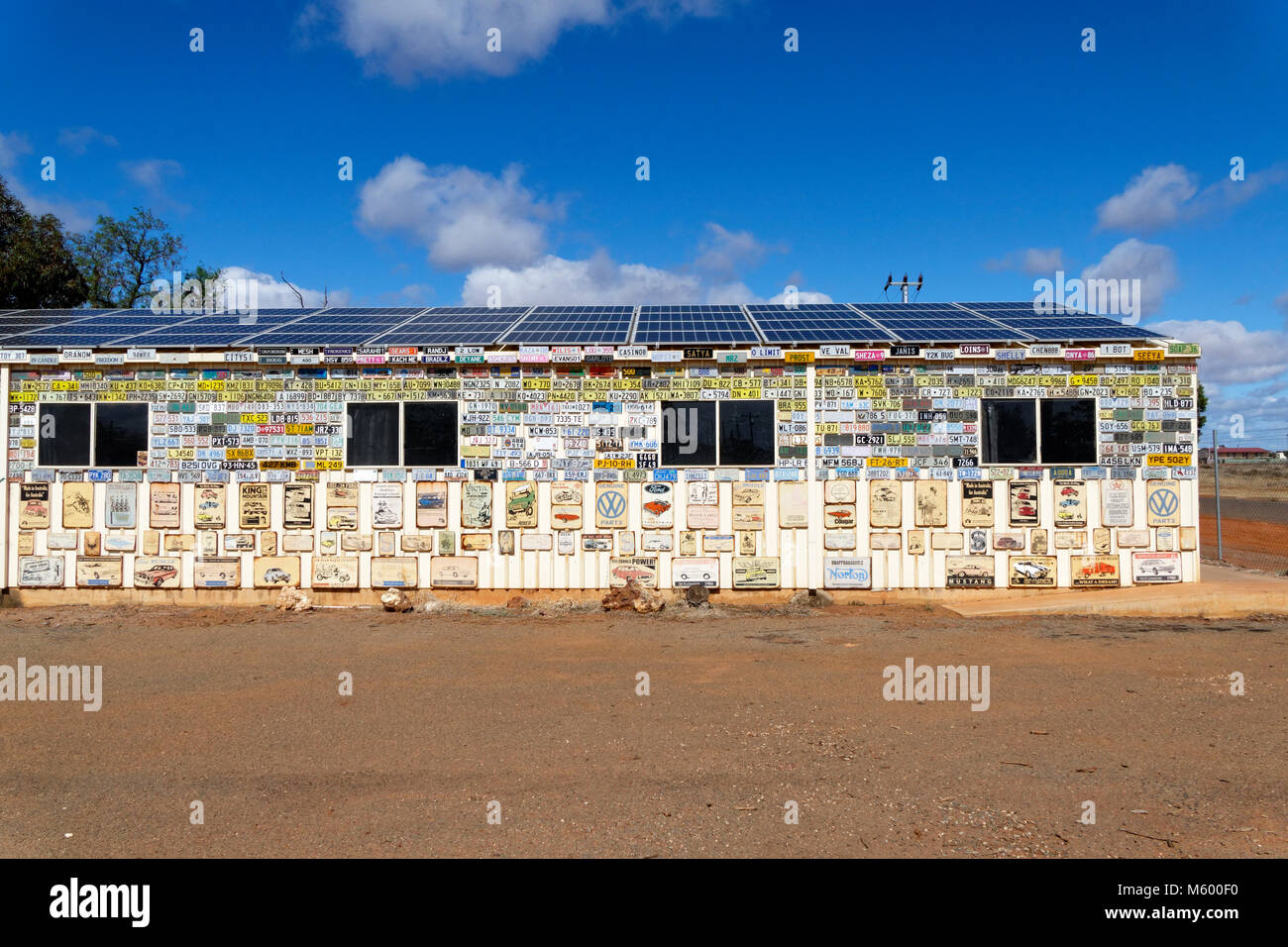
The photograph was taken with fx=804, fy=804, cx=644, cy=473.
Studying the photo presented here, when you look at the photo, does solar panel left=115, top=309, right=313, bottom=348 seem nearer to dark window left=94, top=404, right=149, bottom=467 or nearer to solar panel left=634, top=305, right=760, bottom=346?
dark window left=94, top=404, right=149, bottom=467

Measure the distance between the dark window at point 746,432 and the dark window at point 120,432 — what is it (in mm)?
7866

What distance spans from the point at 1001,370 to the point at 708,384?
12.6ft

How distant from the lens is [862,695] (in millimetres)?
6473

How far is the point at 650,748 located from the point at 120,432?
373 inches

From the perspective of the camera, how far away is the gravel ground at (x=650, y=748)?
3.98 metres

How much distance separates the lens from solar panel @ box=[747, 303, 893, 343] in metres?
10.8

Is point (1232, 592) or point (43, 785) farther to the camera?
point (1232, 592)

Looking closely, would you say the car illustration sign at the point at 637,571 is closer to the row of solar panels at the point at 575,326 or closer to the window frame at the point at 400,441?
the window frame at the point at 400,441

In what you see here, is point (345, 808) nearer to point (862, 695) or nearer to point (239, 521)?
point (862, 695)

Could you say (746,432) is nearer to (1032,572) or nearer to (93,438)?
(1032,572)

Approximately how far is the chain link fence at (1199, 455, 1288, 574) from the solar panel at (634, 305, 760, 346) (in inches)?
295
